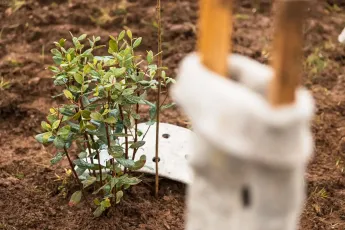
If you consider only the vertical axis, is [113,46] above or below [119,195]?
above

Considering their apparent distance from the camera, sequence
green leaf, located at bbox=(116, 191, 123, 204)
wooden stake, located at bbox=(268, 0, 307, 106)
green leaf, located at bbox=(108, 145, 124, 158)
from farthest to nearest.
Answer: green leaf, located at bbox=(116, 191, 123, 204)
green leaf, located at bbox=(108, 145, 124, 158)
wooden stake, located at bbox=(268, 0, 307, 106)

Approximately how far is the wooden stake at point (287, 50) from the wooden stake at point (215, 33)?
8 centimetres

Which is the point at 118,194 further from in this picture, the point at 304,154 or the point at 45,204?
the point at 304,154

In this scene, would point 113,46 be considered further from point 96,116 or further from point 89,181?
point 89,181

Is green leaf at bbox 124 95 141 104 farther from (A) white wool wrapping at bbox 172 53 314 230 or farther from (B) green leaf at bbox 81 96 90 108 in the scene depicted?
(A) white wool wrapping at bbox 172 53 314 230

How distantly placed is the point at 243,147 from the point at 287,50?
0.14 metres

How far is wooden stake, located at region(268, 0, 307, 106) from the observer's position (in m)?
0.75

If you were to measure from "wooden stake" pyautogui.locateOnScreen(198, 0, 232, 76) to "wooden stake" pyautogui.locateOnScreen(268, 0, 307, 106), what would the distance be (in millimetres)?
80

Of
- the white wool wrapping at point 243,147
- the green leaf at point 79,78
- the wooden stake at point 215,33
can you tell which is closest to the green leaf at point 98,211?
the green leaf at point 79,78

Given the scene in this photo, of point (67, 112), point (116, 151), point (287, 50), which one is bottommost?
point (116, 151)

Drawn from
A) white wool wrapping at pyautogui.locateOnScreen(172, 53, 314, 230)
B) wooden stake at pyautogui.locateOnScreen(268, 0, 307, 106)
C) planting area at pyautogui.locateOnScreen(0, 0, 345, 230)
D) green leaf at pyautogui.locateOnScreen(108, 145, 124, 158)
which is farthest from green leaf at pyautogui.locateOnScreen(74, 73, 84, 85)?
wooden stake at pyautogui.locateOnScreen(268, 0, 307, 106)

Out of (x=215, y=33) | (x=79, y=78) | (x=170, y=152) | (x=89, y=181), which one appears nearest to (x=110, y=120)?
(x=79, y=78)

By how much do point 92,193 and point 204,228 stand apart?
3.19 feet

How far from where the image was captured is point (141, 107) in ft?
8.23
